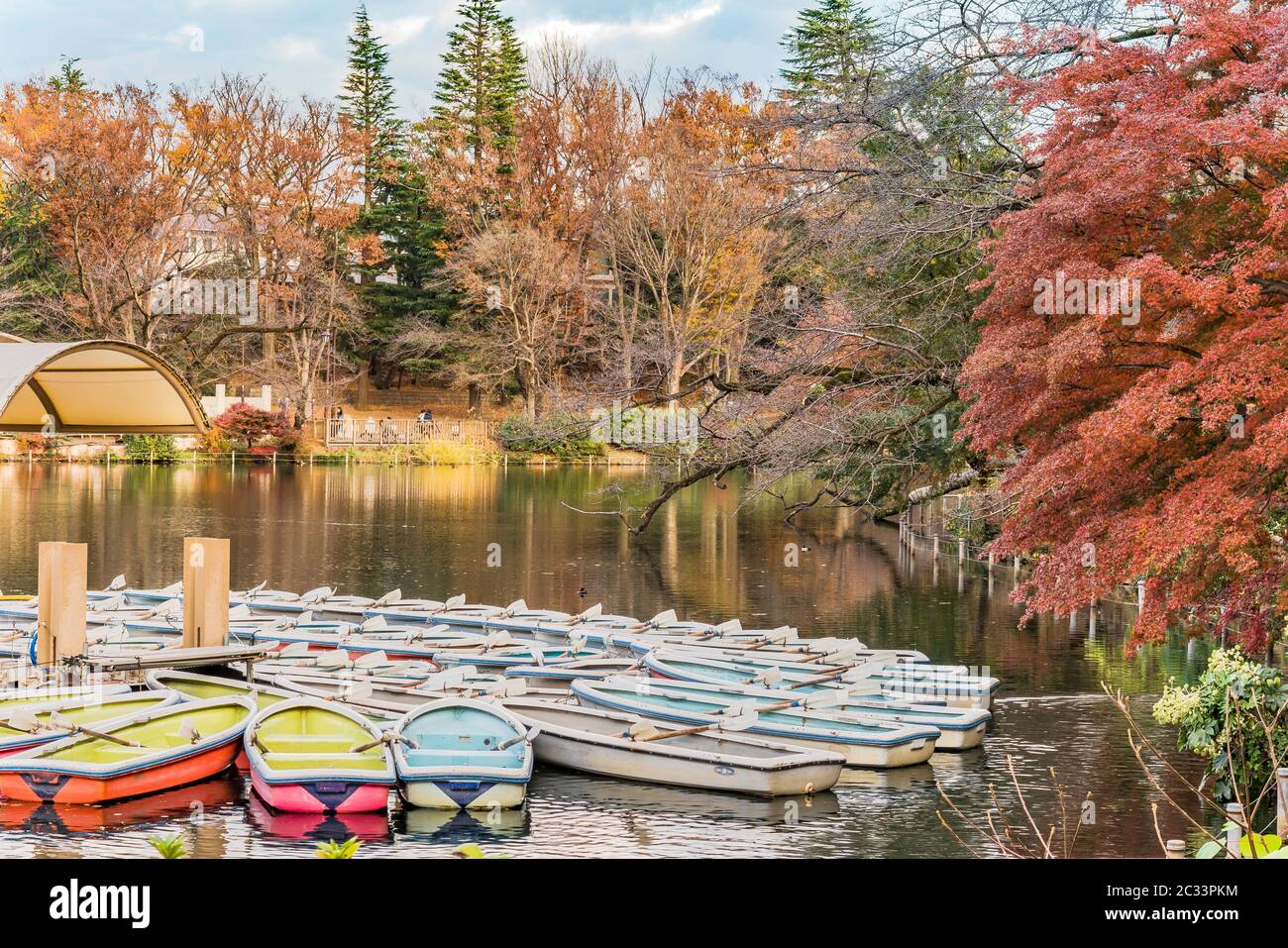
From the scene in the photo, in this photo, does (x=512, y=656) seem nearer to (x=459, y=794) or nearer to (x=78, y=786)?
(x=459, y=794)

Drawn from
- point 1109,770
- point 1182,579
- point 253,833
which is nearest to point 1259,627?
point 1182,579

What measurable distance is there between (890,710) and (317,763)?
672cm

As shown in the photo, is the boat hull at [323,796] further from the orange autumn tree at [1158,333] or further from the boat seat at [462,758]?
the orange autumn tree at [1158,333]

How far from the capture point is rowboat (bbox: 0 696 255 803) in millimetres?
12648

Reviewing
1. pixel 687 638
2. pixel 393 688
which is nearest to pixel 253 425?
pixel 687 638

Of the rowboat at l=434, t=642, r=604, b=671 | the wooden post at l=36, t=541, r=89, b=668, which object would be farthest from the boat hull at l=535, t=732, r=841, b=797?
the wooden post at l=36, t=541, r=89, b=668

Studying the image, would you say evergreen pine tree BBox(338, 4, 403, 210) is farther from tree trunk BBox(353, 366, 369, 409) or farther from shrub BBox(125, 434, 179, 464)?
shrub BBox(125, 434, 179, 464)

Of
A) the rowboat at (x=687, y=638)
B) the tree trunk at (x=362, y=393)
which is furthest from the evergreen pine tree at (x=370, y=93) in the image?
the rowboat at (x=687, y=638)

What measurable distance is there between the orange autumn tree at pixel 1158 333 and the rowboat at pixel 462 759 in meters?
5.06

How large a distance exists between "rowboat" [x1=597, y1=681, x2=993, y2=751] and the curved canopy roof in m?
6.71

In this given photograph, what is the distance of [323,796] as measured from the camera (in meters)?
12.7

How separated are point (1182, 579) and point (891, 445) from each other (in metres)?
9.05

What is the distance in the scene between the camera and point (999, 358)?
11.6 m
